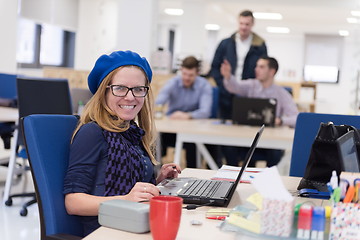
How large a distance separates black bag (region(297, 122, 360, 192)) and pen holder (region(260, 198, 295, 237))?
542 mm

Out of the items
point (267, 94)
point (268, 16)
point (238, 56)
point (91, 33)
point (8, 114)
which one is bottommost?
point (8, 114)

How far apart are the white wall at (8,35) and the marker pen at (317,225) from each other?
23.4 ft

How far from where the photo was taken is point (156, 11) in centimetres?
795

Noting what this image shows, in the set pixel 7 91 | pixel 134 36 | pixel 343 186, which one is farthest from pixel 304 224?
pixel 134 36

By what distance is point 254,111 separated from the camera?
175 inches

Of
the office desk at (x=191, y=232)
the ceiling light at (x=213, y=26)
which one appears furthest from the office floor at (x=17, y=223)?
the ceiling light at (x=213, y=26)

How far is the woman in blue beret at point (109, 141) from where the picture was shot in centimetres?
167

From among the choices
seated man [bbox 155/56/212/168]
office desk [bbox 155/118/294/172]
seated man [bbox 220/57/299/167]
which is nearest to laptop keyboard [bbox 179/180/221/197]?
office desk [bbox 155/118/294/172]

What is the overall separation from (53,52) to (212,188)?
10249 millimetres

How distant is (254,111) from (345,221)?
3.27 m

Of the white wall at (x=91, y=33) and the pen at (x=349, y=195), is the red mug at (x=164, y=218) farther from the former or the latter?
the white wall at (x=91, y=33)

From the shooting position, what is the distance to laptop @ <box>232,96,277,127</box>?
172 inches

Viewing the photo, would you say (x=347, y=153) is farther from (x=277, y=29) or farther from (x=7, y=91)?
(x=277, y=29)

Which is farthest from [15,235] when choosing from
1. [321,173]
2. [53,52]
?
[53,52]
